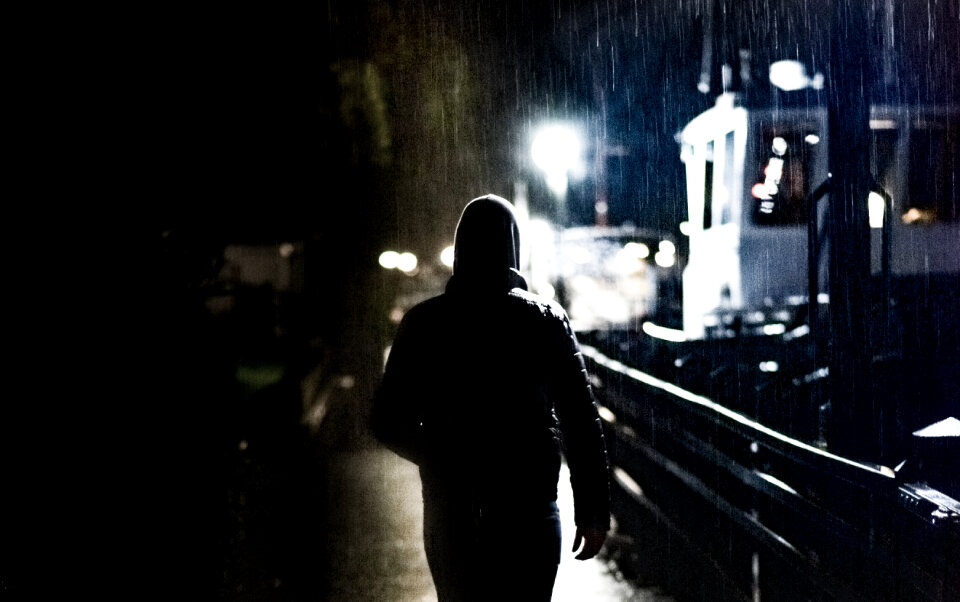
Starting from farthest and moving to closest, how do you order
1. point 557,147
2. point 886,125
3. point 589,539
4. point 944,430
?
point 886,125, point 557,147, point 944,430, point 589,539

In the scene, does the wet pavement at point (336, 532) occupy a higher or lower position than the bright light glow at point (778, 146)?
lower

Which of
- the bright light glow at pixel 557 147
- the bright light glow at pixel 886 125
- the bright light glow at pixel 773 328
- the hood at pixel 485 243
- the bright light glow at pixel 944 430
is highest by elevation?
the bright light glow at pixel 886 125

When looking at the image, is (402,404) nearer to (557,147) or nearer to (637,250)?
(557,147)

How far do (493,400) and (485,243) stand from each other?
0.51 m

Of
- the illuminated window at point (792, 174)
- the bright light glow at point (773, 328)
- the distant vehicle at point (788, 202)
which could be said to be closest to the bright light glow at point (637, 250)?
the distant vehicle at point (788, 202)

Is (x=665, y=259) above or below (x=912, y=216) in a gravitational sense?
below

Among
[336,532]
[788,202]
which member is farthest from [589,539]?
[788,202]

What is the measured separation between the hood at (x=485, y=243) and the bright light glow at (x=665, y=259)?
101ft

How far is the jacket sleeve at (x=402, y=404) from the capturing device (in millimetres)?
2869

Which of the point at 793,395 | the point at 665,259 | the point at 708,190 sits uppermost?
the point at 708,190

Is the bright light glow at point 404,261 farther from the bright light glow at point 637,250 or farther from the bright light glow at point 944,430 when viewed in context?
the bright light glow at point 944,430

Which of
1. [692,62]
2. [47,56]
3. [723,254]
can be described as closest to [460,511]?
[47,56]

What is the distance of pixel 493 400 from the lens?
9.07ft

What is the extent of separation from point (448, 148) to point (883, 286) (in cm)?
3672
